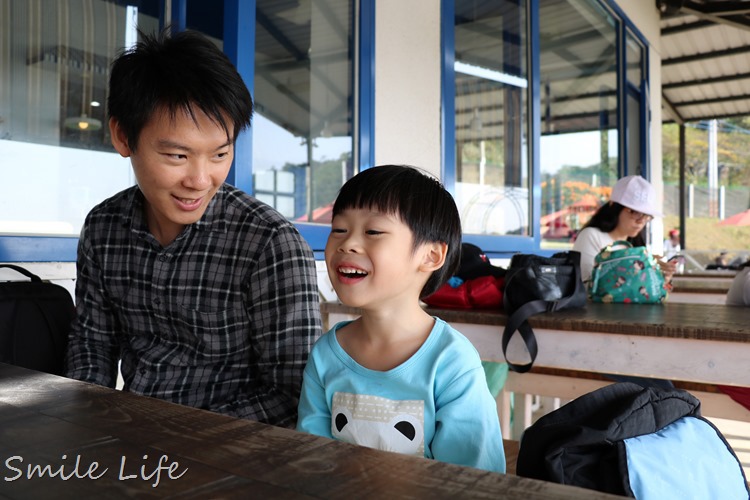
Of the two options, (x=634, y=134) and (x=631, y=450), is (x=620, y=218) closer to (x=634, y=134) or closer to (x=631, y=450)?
(x=631, y=450)

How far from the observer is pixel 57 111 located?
6.52 ft

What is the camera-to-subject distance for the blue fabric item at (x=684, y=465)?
2.50 feet

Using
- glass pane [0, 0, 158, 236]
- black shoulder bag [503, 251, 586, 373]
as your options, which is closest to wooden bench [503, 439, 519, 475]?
black shoulder bag [503, 251, 586, 373]

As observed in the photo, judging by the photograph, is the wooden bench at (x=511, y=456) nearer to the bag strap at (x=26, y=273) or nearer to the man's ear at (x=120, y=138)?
the man's ear at (x=120, y=138)

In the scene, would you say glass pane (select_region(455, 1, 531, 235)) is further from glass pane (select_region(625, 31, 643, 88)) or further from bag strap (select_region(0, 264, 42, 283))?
glass pane (select_region(625, 31, 643, 88))

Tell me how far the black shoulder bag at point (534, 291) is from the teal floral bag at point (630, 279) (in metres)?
0.31

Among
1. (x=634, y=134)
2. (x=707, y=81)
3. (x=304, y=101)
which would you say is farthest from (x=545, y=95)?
A: (x=707, y=81)

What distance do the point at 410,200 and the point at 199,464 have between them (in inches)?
26.1

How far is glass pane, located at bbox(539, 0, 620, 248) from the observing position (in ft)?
17.1

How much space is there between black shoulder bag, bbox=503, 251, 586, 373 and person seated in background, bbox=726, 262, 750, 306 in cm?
57

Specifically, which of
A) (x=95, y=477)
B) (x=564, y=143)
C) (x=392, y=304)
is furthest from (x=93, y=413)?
(x=564, y=143)

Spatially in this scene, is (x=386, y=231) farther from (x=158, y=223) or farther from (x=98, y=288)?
(x=98, y=288)

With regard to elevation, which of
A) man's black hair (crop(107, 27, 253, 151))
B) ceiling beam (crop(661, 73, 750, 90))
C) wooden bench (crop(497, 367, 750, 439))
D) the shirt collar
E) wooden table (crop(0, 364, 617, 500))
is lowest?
wooden bench (crop(497, 367, 750, 439))

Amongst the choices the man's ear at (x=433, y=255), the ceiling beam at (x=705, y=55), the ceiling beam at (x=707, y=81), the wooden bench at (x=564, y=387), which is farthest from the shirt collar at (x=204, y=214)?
the ceiling beam at (x=707, y=81)
